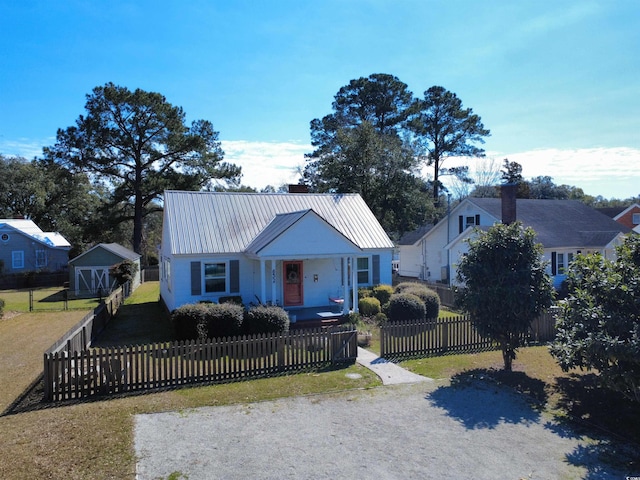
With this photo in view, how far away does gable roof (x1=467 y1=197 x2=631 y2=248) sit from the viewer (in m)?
29.9

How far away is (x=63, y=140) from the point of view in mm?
42625

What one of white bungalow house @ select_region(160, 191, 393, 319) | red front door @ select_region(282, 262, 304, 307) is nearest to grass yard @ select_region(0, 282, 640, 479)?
white bungalow house @ select_region(160, 191, 393, 319)

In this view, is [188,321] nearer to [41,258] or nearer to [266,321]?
[266,321]

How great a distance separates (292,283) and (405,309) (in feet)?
17.3

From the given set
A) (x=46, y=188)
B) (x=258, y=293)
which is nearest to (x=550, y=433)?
(x=258, y=293)

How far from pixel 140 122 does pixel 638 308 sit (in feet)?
143

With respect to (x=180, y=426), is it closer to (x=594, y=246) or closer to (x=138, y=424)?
(x=138, y=424)

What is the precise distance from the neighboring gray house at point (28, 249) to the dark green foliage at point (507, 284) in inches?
1672

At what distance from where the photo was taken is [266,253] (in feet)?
60.8

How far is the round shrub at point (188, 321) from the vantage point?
15477mm

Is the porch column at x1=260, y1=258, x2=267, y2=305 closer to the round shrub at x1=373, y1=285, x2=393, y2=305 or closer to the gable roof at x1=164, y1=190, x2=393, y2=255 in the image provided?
the gable roof at x1=164, y1=190, x2=393, y2=255

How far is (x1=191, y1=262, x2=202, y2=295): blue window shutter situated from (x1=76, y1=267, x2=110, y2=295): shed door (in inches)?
681

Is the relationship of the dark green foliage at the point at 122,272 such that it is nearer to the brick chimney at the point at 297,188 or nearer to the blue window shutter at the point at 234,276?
the brick chimney at the point at 297,188

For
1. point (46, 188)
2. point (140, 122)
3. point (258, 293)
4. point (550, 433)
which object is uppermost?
point (140, 122)
